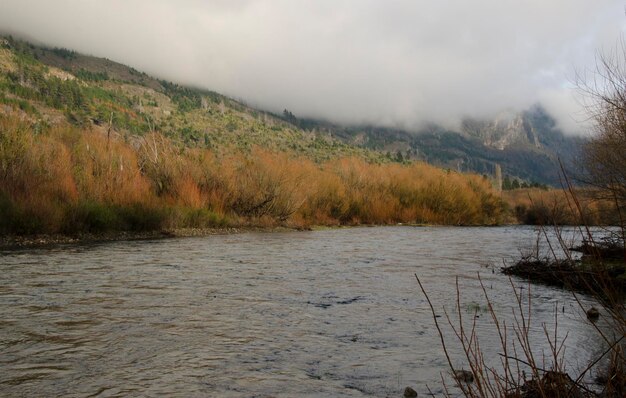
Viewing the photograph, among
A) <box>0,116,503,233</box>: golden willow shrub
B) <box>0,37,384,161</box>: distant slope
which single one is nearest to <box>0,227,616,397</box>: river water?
<box>0,116,503,233</box>: golden willow shrub

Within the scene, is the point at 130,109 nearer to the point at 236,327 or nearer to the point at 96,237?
the point at 96,237

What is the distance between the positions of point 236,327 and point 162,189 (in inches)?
996

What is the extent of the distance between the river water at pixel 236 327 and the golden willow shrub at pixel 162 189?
20.6ft

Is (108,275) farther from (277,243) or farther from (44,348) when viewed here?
(277,243)

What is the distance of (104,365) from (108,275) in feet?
24.3

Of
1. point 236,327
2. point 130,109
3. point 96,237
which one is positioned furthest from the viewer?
point 130,109

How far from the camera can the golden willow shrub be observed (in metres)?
21.6

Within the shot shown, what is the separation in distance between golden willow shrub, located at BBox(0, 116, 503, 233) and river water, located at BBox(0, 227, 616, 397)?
6.27 meters

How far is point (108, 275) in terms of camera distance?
1293cm

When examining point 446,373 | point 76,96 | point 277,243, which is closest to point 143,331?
point 446,373

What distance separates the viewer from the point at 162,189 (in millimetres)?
31859

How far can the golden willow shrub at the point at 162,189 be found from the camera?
70.9ft

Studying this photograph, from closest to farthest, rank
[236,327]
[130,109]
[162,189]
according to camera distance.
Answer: [236,327] → [162,189] → [130,109]

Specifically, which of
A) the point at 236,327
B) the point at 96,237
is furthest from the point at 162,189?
the point at 236,327
